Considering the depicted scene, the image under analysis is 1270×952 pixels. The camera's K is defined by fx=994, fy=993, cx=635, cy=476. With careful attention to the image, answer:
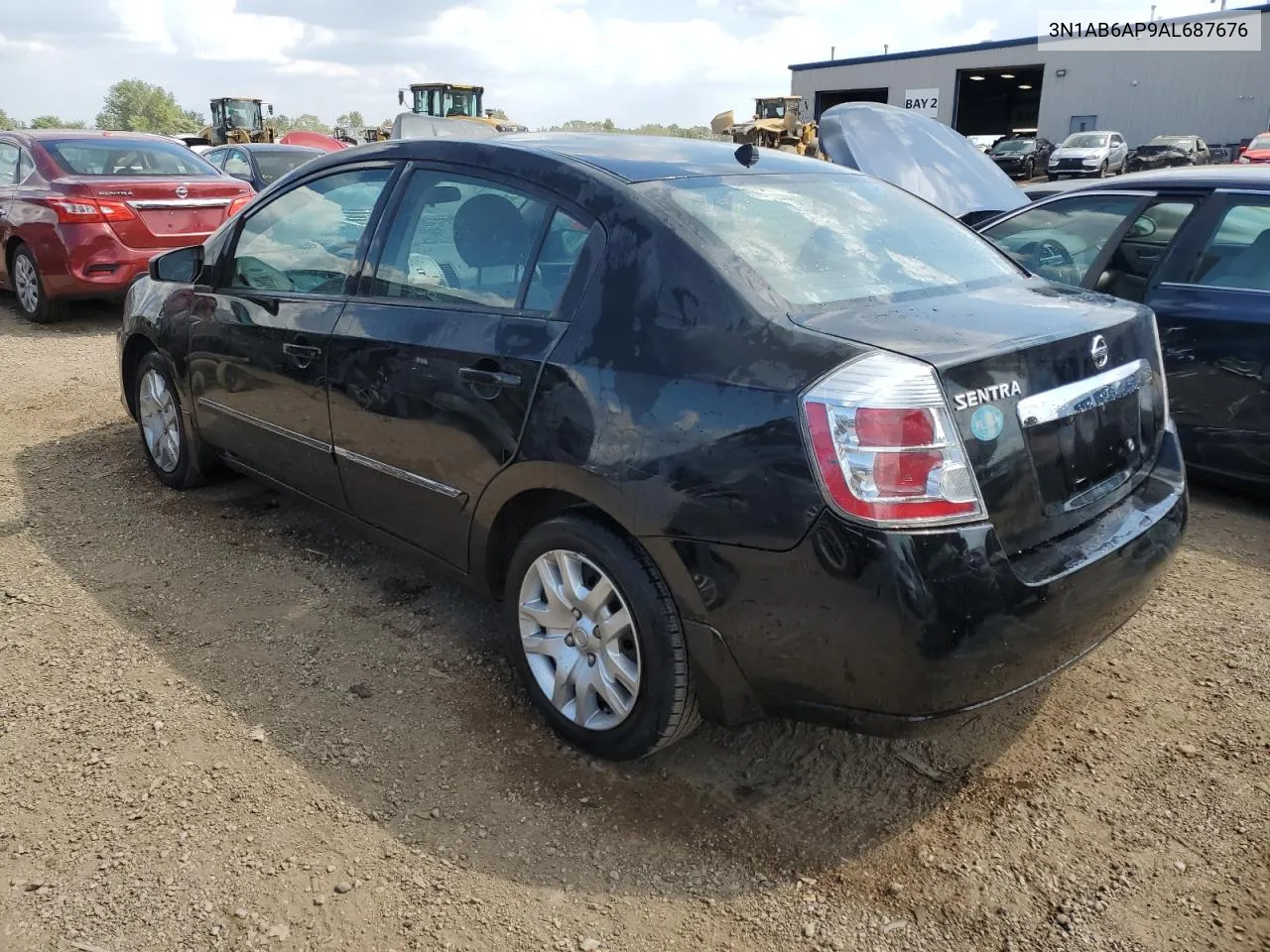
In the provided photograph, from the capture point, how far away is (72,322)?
8750 mm

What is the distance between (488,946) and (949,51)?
45015mm

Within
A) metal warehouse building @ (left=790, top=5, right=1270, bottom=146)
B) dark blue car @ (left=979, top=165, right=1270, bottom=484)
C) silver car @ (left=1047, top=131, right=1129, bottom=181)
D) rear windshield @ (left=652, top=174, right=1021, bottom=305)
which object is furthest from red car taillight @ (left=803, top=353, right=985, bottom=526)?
metal warehouse building @ (left=790, top=5, right=1270, bottom=146)

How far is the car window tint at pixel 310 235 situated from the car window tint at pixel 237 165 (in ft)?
28.4

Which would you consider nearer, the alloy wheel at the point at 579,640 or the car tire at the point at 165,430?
the alloy wheel at the point at 579,640

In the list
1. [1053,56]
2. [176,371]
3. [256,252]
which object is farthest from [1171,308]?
[1053,56]

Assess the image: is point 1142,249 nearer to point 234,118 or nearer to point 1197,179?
point 1197,179

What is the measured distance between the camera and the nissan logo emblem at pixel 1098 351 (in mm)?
2504

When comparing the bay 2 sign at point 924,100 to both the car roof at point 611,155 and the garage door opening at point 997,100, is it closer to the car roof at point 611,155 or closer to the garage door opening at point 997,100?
the garage door opening at point 997,100

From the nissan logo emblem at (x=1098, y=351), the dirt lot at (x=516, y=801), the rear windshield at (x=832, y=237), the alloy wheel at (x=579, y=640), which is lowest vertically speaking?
the dirt lot at (x=516, y=801)

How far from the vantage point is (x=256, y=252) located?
3971 millimetres

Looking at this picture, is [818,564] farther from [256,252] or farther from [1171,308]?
[1171,308]

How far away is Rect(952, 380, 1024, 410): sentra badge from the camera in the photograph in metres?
2.16

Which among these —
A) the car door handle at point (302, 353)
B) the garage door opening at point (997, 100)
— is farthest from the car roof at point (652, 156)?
the garage door opening at point (997, 100)

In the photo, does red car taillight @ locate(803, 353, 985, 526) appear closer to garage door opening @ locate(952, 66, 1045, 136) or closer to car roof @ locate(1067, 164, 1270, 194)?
car roof @ locate(1067, 164, 1270, 194)
